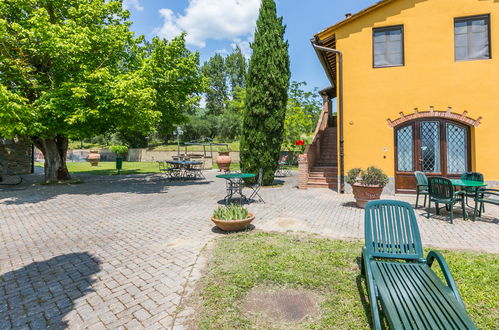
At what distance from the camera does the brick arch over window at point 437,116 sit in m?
8.80

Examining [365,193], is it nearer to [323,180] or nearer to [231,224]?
[323,180]

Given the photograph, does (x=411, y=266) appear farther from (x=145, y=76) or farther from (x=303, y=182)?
(x=145, y=76)

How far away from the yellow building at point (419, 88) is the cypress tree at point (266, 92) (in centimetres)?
211

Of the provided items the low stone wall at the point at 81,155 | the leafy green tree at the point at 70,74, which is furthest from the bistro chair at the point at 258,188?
the low stone wall at the point at 81,155

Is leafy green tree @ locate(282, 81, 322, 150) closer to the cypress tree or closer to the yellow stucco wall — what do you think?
the cypress tree

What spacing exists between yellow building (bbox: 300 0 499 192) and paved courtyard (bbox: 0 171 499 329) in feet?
5.98

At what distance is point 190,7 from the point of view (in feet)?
53.6

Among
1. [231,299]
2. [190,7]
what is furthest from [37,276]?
[190,7]

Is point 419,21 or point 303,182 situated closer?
point 419,21

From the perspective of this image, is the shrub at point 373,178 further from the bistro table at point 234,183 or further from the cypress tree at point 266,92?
the cypress tree at point 266,92

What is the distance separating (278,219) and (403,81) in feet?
23.3

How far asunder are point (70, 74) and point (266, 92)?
27.7 feet

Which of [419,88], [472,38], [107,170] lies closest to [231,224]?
[419,88]

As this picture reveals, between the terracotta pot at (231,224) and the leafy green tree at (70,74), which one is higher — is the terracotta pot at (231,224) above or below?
below
